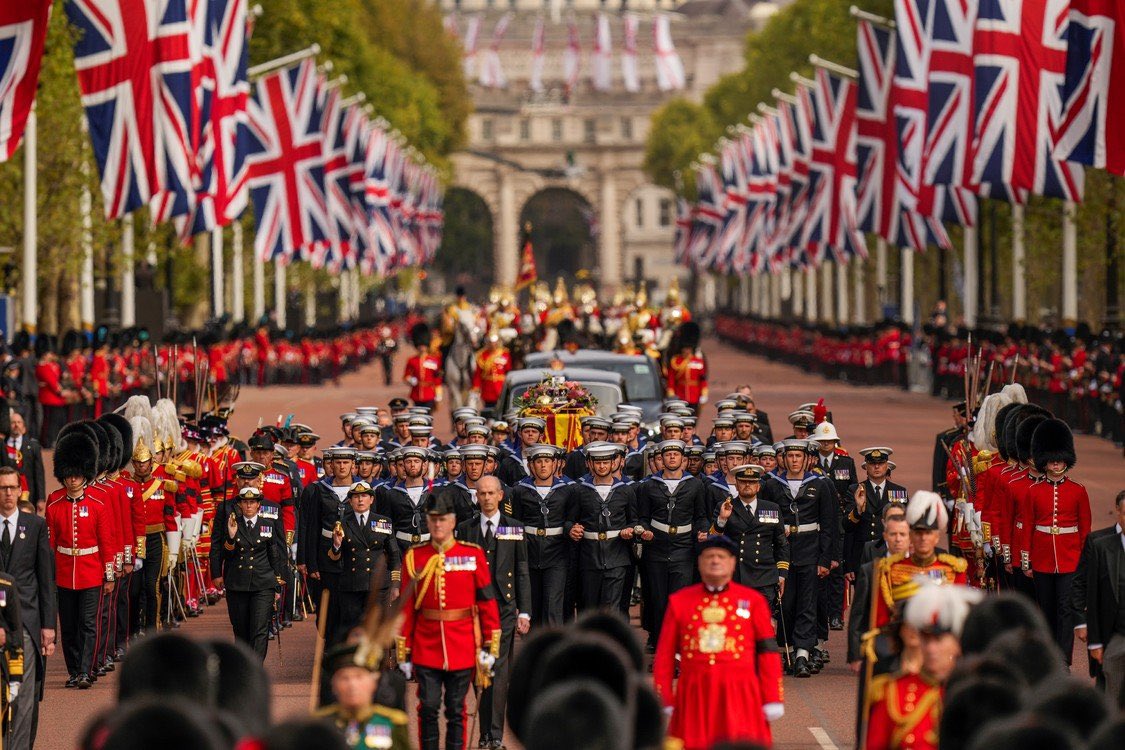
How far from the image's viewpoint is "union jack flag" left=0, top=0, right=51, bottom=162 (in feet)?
84.4

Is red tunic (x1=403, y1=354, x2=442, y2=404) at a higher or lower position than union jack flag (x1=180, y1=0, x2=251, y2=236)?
lower

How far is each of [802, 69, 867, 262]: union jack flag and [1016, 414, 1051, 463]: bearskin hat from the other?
1234 inches

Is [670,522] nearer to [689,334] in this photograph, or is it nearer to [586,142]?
[689,334]

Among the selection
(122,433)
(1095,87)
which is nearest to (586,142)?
(1095,87)

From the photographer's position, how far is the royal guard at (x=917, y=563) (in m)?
12.8

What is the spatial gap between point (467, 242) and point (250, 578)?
150966 millimetres

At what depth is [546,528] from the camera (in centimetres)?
1673

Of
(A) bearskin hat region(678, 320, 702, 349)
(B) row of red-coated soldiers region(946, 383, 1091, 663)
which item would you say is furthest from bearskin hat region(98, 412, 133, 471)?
(A) bearskin hat region(678, 320, 702, 349)

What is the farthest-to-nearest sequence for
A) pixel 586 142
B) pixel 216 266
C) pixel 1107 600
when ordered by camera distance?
1. pixel 586 142
2. pixel 216 266
3. pixel 1107 600

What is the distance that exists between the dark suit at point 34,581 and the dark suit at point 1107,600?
19.3 feet

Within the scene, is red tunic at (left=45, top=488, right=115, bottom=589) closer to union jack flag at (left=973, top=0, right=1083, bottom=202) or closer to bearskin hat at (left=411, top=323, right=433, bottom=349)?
union jack flag at (left=973, top=0, right=1083, bottom=202)

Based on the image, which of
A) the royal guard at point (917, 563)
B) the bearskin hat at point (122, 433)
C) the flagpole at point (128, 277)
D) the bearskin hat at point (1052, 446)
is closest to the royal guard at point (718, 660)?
the royal guard at point (917, 563)

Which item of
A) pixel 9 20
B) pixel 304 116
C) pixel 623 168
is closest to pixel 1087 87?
pixel 9 20

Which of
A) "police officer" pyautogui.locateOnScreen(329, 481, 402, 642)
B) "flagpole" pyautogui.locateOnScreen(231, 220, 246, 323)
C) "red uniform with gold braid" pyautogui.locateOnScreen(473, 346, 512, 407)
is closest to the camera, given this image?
"police officer" pyautogui.locateOnScreen(329, 481, 402, 642)
